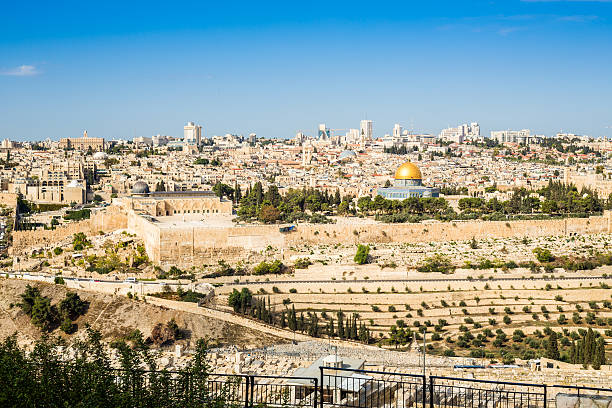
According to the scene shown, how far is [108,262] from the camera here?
27.2 meters

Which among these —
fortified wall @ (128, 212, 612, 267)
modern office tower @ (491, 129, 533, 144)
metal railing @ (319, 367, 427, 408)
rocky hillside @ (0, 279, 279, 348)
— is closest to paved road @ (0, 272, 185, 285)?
rocky hillside @ (0, 279, 279, 348)

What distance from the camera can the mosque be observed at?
41.8 metres

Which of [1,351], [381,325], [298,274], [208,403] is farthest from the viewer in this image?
[298,274]

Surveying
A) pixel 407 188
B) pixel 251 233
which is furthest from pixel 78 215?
pixel 407 188

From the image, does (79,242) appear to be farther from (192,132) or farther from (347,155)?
(192,132)

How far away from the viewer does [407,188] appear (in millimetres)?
42125

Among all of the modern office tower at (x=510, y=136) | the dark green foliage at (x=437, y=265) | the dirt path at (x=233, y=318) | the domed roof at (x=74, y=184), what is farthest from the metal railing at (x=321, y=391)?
the modern office tower at (x=510, y=136)

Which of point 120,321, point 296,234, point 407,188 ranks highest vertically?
point 407,188

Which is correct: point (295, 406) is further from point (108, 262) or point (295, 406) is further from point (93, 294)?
point (108, 262)

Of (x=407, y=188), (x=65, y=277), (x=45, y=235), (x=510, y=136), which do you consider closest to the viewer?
(x=65, y=277)

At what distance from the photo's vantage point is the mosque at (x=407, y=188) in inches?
1644

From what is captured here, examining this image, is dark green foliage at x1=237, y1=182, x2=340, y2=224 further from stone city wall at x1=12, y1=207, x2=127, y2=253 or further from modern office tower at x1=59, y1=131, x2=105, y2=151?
modern office tower at x1=59, y1=131, x2=105, y2=151

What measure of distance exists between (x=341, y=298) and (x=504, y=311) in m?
5.11

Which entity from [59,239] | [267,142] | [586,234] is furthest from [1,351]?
[267,142]
